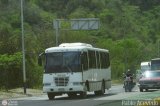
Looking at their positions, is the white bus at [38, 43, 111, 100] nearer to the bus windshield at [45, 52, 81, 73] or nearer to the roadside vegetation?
the bus windshield at [45, 52, 81, 73]

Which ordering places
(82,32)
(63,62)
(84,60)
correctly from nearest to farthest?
(63,62), (84,60), (82,32)

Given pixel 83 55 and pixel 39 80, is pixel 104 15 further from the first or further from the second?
pixel 83 55

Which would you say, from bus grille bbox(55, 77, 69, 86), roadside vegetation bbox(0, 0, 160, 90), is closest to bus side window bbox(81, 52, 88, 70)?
bus grille bbox(55, 77, 69, 86)

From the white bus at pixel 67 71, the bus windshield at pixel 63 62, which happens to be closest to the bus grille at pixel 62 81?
the white bus at pixel 67 71

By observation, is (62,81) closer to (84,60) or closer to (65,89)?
(65,89)

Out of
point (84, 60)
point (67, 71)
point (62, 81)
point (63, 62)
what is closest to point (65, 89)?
point (62, 81)

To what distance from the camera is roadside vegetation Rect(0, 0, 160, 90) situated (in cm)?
5747

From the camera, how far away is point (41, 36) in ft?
253

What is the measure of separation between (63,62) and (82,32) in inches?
2123

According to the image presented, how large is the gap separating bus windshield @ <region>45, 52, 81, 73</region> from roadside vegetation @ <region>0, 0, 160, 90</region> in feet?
64.0

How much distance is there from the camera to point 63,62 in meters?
32.5

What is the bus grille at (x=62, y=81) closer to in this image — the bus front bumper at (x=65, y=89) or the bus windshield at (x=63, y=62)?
the bus front bumper at (x=65, y=89)

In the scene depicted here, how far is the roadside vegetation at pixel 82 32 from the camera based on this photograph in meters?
57.5

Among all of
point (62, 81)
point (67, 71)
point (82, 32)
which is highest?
point (82, 32)
